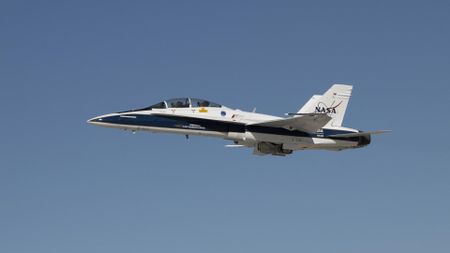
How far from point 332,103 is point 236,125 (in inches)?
316

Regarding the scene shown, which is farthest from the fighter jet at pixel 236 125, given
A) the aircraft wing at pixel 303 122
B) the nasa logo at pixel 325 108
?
the nasa logo at pixel 325 108

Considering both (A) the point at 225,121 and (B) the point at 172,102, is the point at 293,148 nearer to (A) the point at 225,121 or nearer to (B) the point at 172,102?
(A) the point at 225,121

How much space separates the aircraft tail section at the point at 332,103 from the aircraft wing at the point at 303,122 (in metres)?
3.38

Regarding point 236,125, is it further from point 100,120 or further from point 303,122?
point 100,120

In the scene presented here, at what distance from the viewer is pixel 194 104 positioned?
51.6 meters

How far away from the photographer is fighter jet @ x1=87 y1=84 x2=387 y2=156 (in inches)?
1987

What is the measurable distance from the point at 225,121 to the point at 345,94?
32.3ft

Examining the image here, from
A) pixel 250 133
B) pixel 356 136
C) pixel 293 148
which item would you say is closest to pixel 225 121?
pixel 250 133

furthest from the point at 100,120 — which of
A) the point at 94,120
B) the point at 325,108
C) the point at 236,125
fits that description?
the point at 325,108

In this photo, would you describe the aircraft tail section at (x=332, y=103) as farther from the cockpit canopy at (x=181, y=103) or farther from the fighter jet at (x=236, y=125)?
the cockpit canopy at (x=181, y=103)

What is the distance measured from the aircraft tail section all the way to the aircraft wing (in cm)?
338

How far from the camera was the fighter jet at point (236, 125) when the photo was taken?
50469mm

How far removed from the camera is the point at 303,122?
51.3 meters

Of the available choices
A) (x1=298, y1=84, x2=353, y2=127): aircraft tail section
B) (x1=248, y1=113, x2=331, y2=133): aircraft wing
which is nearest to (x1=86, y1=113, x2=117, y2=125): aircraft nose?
(x1=248, y1=113, x2=331, y2=133): aircraft wing
